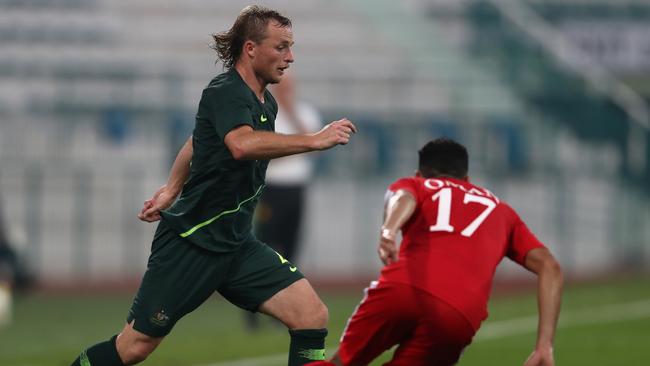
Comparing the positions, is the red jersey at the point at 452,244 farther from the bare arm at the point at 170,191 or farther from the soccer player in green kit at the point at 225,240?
the bare arm at the point at 170,191

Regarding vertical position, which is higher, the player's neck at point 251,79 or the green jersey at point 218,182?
the player's neck at point 251,79

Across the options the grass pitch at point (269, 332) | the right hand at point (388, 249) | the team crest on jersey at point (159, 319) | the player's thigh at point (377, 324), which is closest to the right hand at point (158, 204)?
the team crest on jersey at point (159, 319)

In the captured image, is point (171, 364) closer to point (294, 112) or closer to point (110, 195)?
point (294, 112)

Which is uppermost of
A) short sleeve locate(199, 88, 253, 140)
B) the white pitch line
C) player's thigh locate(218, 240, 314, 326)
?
short sleeve locate(199, 88, 253, 140)

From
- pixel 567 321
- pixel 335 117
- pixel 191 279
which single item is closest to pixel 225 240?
pixel 191 279

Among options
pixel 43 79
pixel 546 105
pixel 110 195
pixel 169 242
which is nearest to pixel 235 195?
pixel 169 242

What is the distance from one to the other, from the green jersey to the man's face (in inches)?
5.1

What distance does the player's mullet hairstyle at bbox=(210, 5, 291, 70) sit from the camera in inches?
267

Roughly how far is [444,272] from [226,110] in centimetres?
121

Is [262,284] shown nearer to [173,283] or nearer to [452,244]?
[173,283]

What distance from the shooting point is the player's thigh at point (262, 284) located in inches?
274

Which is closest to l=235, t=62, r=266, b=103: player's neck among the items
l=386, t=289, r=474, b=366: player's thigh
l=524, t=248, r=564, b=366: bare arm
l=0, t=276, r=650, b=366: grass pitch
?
l=386, t=289, r=474, b=366: player's thigh

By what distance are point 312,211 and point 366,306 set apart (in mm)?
12838

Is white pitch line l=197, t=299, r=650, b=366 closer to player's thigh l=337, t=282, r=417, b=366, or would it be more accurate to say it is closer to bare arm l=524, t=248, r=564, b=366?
player's thigh l=337, t=282, r=417, b=366
